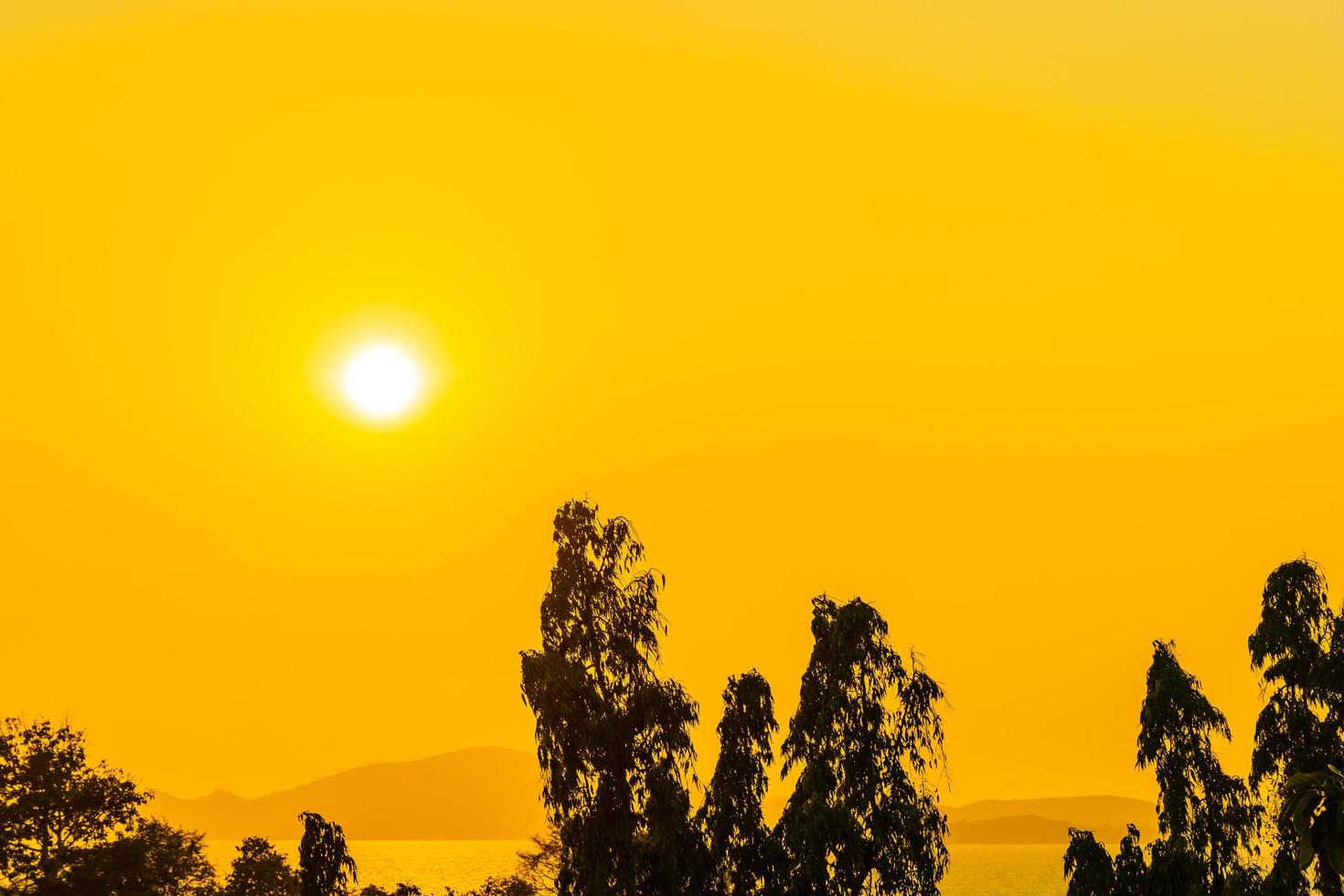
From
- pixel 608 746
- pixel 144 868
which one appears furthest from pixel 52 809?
pixel 608 746

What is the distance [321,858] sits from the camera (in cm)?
4716

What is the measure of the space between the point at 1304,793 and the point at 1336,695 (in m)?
13.0

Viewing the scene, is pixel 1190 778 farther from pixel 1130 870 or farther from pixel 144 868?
pixel 144 868

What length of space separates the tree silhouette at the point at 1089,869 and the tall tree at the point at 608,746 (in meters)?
15.3

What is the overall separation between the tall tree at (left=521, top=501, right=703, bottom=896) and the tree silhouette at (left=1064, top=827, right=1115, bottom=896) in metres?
15.3

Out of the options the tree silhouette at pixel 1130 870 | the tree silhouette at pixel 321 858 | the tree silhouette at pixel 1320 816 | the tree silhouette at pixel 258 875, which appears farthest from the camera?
the tree silhouette at pixel 258 875

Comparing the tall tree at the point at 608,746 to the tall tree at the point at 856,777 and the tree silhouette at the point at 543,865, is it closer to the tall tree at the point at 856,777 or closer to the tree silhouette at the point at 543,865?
the tall tree at the point at 856,777

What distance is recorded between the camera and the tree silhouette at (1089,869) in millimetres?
54312

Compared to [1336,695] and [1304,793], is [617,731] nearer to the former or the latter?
[1304,793]

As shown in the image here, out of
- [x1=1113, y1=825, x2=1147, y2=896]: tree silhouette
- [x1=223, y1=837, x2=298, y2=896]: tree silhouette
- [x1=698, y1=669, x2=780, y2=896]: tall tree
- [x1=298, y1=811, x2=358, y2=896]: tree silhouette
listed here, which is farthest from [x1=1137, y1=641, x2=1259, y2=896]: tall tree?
[x1=223, y1=837, x2=298, y2=896]: tree silhouette

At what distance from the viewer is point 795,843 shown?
1916 inches

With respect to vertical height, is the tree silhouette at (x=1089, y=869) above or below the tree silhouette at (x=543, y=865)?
below

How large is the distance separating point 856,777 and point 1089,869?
1078 centimetres

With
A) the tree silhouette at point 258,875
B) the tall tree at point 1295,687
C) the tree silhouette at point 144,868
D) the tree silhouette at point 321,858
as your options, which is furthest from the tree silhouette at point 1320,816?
the tree silhouette at point 144,868
